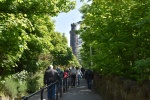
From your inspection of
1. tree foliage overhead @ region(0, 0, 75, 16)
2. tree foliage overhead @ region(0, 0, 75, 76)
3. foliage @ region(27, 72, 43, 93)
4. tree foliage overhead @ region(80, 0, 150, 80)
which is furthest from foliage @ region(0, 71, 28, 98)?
tree foliage overhead @ region(80, 0, 150, 80)

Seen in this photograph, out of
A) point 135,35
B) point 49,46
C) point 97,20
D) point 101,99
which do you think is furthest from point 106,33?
point 49,46

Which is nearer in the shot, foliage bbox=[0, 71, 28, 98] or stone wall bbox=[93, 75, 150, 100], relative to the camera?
stone wall bbox=[93, 75, 150, 100]

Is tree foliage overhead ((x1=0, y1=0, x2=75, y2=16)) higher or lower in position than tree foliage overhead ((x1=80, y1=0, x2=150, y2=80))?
higher

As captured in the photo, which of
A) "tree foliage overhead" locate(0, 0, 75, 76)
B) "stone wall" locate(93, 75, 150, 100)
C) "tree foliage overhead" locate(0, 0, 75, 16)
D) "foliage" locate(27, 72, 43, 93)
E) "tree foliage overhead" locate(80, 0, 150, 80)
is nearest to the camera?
"stone wall" locate(93, 75, 150, 100)

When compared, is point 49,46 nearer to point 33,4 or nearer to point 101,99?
point 101,99

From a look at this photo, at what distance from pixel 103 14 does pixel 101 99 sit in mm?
6250

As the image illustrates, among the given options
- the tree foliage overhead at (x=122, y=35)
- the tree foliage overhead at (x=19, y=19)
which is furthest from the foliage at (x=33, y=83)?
the tree foliage overhead at (x=122, y=35)

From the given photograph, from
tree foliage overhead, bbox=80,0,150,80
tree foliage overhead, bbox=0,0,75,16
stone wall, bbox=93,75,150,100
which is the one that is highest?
tree foliage overhead, bbox=0,0,75,16

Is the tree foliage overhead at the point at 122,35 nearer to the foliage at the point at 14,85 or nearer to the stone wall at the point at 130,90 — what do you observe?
the stone wall at the point at 130,90

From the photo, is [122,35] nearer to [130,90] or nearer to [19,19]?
[130,90]

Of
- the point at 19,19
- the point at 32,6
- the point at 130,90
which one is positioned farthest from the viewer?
the point at 32,6

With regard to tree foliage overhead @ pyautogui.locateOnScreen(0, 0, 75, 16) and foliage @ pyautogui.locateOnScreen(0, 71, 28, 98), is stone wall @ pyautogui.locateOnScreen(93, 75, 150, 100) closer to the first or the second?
tree foliage overhead @ pyautogui.locateOnScreen(0, 0, 75, 16)

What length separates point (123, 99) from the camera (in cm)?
1195

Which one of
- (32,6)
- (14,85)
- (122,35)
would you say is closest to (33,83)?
(14,85)
